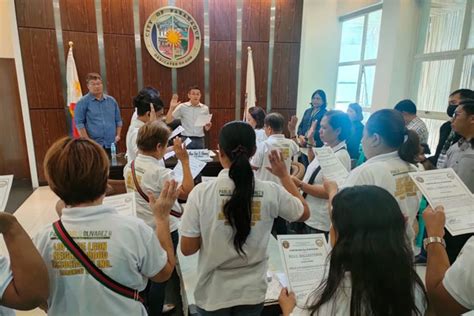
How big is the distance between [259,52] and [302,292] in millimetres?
5338

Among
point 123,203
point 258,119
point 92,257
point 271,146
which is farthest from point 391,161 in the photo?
point 258,119

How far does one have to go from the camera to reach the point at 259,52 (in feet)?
19.0

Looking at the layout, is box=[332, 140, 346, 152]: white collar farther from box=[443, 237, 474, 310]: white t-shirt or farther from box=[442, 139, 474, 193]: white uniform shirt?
box=[443, 237, 474, 310]: white t-shirt

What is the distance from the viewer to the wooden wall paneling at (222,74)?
18.3 feet

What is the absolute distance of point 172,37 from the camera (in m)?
5.31

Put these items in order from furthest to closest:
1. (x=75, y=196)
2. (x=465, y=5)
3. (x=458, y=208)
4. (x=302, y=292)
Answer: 1. (x=465, y=5)
2. (x=458, y=208)
3. (x=302, y=292)
4. (x=75, y=196)

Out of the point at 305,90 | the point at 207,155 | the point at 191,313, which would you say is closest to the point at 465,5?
the point at 305,90

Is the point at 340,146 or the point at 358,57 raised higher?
the point at 358,57

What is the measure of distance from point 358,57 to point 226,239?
574 cm

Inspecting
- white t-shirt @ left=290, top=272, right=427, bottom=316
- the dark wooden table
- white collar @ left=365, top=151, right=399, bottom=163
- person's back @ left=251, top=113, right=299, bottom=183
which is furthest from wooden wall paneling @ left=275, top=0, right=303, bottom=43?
white t-shirt @ left=290, top=272, right=427, bottom=316

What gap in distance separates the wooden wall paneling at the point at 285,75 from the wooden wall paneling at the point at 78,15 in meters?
3.34

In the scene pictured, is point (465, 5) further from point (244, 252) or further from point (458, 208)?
point (244, 252)

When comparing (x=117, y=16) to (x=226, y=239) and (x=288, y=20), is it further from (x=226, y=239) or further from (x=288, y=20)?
(x=226, y=239)

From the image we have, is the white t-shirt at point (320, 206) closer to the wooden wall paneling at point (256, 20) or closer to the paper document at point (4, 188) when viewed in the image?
the paper document at point (4, 188)
